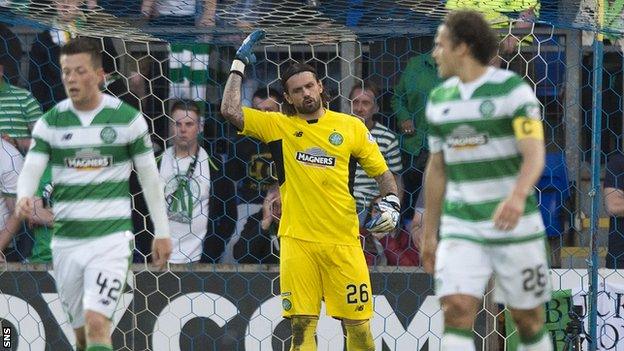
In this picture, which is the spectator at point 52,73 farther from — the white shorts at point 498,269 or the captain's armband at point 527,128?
the captain's armband at point 527,128

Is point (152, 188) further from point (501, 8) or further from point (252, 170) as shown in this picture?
point (501, 8)

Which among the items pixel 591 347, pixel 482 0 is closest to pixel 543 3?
pixel 482 0

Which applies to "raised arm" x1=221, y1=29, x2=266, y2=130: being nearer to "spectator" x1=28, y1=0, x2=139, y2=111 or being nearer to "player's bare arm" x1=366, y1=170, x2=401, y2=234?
"player's bare arm" x1=366, y1=170, x2=401, y2=234

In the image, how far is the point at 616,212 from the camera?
32.9 feet

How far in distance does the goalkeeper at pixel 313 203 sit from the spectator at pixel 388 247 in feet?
2.53

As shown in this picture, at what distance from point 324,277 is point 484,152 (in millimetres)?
2524

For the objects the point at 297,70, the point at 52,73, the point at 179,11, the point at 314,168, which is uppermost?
the point at 179,11

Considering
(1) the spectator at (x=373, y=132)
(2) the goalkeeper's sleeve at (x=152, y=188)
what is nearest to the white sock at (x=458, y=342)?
(2) the goalkeeper's sleeve at (x=152, y=188)

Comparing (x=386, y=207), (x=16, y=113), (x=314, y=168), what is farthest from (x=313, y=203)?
(x=16, y=113)

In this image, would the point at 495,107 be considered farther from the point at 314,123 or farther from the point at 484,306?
the point at 484,306

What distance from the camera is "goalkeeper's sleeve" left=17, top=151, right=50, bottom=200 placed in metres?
7.78

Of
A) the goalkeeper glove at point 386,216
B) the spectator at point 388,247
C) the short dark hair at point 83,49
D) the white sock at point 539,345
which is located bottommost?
the spectator at point 388,247

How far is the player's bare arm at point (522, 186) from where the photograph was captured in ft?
21.9

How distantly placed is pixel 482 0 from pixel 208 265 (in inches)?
103
